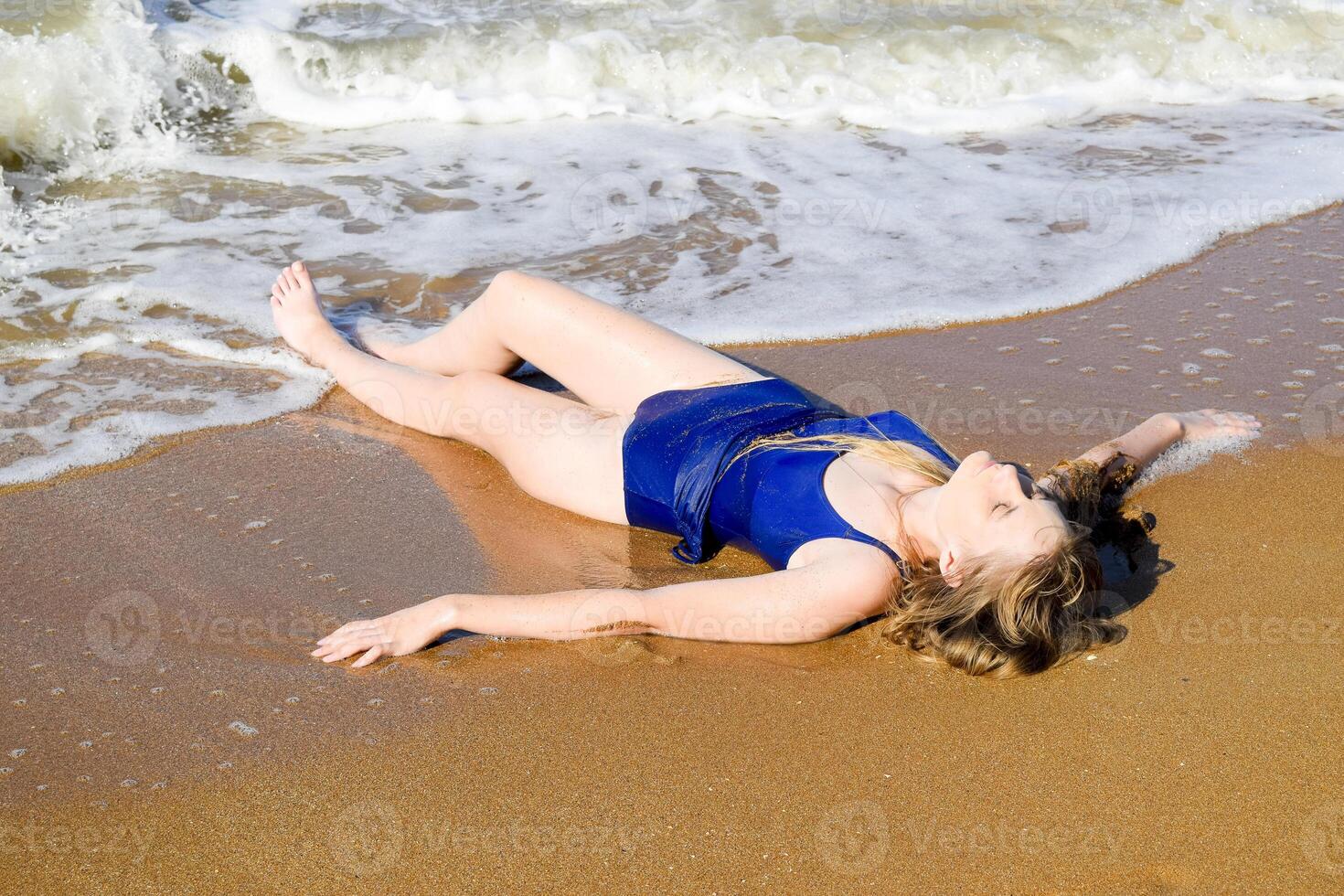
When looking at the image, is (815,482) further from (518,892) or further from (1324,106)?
(1324,106)

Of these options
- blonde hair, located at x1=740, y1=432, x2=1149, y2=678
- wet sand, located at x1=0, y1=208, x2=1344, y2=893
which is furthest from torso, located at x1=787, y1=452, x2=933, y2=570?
wet sand, located at x1=0, y1=208, x2=1344, y2=893

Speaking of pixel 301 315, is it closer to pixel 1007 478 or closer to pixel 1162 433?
pixel 1007 478

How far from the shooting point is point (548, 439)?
4.18 m

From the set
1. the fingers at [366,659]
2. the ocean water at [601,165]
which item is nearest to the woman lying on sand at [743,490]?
the fingers at [366,659]

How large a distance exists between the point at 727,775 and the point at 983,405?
2.35 m

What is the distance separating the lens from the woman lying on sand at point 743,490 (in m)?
3.31

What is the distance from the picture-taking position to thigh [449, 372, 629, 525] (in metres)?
4.04

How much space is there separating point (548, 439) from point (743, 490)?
832mm

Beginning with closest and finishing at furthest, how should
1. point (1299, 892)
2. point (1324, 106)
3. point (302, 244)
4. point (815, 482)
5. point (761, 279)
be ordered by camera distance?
point (1299, 892) < point (815, 482) < point (761, 279) < point (302, 244) < point (1324, 106)

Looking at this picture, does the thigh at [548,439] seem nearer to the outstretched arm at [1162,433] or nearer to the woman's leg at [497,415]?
the woman's leg at [497,415]

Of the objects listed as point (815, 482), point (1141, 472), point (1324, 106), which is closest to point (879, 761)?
point (815, 482)

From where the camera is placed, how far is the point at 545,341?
430 centimetres

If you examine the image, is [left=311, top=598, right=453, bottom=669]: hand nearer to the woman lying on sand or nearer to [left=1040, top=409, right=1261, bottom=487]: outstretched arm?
the woman lying on sand

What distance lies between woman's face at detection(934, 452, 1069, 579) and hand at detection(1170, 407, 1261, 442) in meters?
1.09
